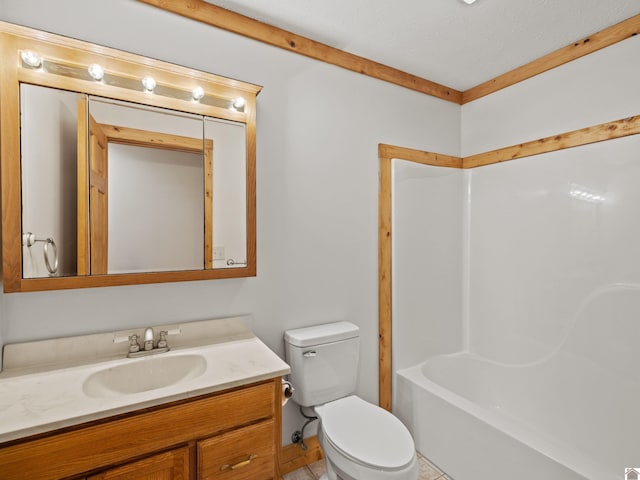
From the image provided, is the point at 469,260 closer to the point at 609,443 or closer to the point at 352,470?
the point at 609,443

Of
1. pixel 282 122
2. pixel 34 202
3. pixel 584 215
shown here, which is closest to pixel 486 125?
pixel 584 215

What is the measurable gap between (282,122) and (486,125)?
65.5 inches

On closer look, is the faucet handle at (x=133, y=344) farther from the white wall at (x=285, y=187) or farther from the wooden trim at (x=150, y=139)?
the wooden trim at (x=150, y=139)

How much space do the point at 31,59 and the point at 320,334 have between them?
5.81ft

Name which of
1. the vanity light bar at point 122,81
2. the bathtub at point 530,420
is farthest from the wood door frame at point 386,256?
the vanity light bar at point 122,81

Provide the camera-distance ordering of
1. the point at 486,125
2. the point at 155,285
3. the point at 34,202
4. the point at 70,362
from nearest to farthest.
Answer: the point at 34,202, the point at 70,362, the point at 155,285, the point at 486,125

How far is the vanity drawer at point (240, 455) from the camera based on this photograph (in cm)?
124

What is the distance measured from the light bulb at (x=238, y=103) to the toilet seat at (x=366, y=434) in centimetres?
165

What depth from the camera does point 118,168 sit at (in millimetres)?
1488

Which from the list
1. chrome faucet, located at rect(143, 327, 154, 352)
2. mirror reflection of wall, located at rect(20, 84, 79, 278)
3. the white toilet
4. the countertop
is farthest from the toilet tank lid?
mirror reflection of wall, located at rect(20, 84, 79, 278)

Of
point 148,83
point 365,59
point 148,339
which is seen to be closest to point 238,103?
point 148,83

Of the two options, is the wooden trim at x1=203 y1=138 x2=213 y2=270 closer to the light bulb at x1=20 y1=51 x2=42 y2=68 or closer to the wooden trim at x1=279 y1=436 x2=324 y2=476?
the light bulb at x1=20 y1=51 x2=42 y2=68

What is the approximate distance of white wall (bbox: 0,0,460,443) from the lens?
4.83 ft

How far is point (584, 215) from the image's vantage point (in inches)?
80.5
